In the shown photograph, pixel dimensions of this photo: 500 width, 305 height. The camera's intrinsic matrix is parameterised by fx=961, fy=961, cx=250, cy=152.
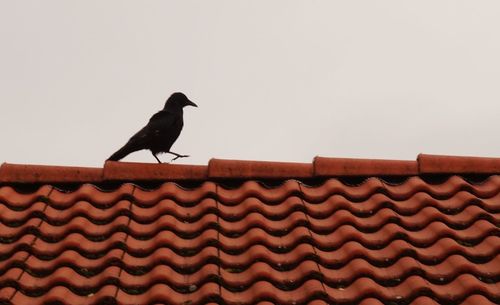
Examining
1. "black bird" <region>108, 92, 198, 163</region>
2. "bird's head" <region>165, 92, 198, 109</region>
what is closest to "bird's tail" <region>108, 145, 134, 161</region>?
"black bird" <region>108, 92, 198, 163</region>

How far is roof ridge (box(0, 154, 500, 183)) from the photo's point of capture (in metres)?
6.21

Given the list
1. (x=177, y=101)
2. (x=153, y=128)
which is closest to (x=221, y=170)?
(x=153, y=128)

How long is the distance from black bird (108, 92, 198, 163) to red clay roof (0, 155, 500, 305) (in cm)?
131

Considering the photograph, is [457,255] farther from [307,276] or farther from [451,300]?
[307,276]

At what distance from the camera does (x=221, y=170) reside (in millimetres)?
6215

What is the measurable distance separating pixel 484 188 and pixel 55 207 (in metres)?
2.72

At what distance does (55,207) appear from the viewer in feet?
19.2

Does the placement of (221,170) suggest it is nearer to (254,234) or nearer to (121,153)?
(254,234)

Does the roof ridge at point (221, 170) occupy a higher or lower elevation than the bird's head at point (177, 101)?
lower

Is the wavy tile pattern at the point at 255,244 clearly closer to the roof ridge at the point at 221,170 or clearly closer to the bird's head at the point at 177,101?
the roof ridge at the point at 221,170

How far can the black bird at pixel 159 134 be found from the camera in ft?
24.9

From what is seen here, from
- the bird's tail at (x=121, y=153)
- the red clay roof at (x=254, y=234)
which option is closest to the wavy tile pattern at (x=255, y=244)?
the red clay roof at (x=254, y=234)

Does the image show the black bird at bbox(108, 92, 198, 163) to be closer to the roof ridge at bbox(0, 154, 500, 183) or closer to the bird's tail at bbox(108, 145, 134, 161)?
the bird's tail at bbox(108, 145, 134, 161)

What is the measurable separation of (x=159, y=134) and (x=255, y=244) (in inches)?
106
